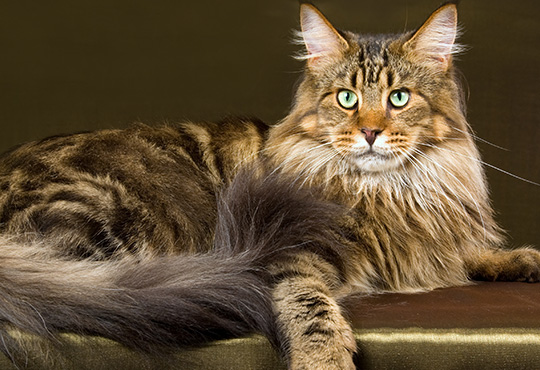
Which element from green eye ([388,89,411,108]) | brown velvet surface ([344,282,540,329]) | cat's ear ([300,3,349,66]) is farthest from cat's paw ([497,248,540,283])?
cat's ear ([300,3,349,66])

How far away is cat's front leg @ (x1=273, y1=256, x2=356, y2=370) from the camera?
4.94ft

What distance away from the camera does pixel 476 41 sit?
2.84 metres

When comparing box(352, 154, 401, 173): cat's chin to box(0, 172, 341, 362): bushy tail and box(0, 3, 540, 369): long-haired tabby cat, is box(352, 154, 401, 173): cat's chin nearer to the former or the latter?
box(0, 3, 540, 369): long-haired tabby cat

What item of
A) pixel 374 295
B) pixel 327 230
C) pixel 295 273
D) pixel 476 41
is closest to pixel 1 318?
pixel 295 273

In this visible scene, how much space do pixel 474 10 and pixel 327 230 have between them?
4.57 ft

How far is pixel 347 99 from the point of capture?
2.04 m

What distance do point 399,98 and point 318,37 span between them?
307mm

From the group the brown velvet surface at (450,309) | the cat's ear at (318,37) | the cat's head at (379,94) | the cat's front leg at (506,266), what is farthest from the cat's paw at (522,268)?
the cat's ear at (318,37)

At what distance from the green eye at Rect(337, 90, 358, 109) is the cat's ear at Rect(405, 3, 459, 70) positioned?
208 millimetres

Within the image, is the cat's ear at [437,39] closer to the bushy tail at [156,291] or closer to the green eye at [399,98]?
the green eye at [399,98]

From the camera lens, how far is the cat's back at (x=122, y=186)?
6.07 ft

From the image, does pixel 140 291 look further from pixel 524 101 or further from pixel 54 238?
pixel 524 101

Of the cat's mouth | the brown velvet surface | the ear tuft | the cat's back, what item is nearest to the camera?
the brown velvet surface

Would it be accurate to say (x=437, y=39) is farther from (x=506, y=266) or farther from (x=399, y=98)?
(x=506, y=266)
